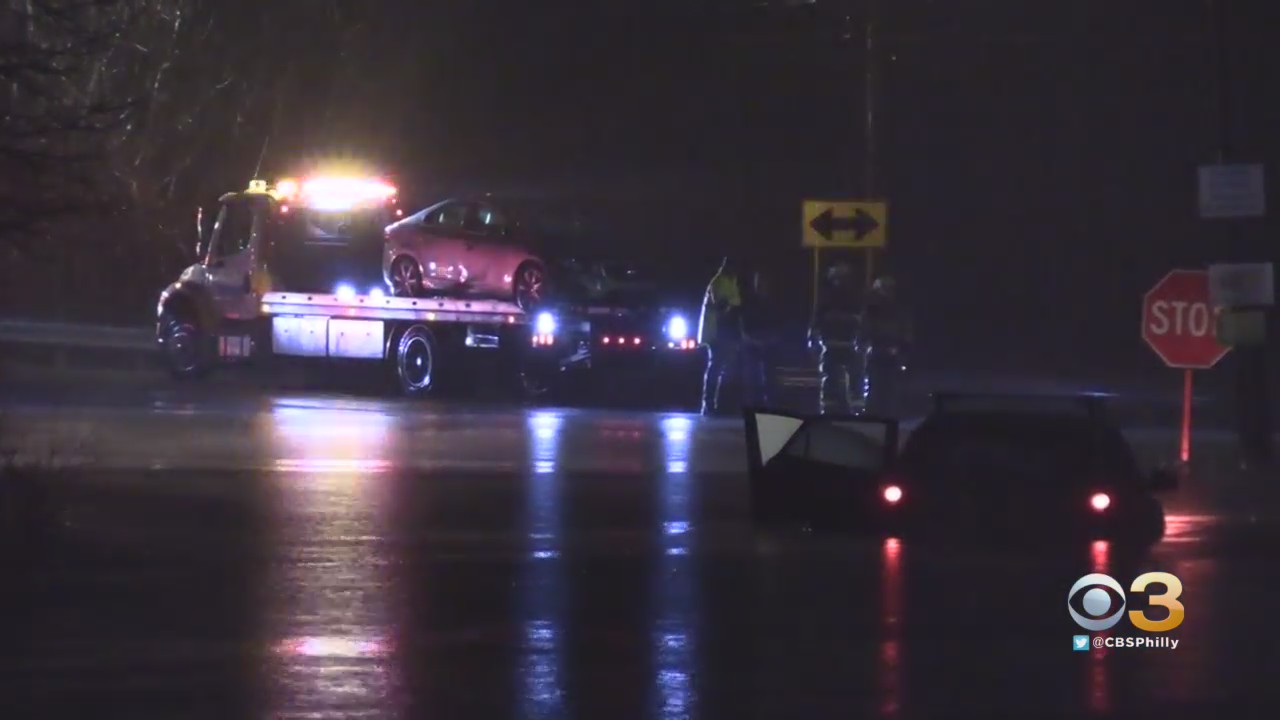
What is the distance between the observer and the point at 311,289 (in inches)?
1182

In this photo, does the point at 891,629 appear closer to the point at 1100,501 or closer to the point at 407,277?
the point at 1100,501

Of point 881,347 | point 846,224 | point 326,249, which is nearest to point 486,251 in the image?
point 326,249

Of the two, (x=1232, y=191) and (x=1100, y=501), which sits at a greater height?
(x=1232, y=191)

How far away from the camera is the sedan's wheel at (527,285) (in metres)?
27.6

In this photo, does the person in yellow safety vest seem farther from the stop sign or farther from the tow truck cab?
the stop sign

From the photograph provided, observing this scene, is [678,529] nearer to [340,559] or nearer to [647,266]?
[340,559]

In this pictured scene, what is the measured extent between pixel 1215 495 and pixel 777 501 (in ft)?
16.3

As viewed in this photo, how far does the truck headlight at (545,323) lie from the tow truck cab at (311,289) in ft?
2.17

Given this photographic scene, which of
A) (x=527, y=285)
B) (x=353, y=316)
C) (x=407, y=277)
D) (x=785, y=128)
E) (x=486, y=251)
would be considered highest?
(x=785, y=128)

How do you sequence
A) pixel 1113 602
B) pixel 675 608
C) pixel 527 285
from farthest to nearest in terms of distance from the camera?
pixel 527 285 < pixel 675 608 < pixel 1113 602

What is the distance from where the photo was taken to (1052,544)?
43.4 feet

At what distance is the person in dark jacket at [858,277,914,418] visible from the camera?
24.6 m

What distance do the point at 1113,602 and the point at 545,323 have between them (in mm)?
16843

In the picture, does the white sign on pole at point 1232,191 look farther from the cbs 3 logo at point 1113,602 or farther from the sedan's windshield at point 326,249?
the sedan's windshield at point 326,249
